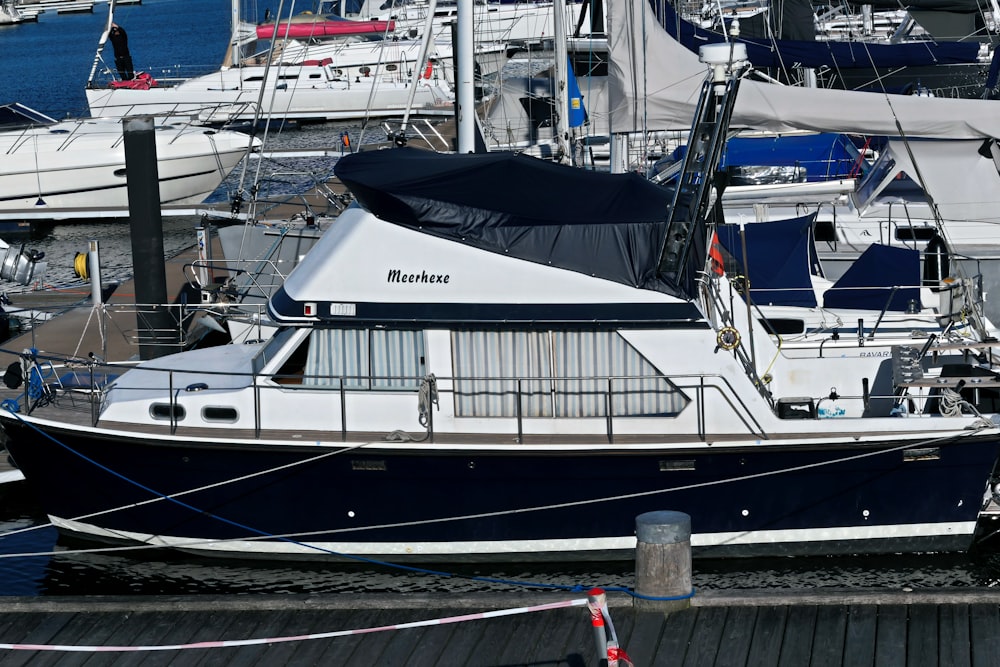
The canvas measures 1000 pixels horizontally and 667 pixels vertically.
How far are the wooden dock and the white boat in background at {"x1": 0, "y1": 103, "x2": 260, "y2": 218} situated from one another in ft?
77.8

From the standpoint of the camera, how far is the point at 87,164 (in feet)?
106

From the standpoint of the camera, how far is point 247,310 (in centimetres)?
1755

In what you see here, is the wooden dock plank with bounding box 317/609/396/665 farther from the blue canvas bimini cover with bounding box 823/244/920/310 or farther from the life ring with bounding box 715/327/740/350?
the blue canvas bimini cover with bounding box 823/244/920/310

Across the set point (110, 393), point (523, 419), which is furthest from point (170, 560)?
point (523, 419)

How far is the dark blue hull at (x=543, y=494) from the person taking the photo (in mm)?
11930

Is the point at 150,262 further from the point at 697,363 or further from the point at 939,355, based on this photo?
the point at 939,355

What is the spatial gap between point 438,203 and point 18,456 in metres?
5.21

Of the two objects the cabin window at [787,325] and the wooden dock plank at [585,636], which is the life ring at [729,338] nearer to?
the cabin window at [787,325]

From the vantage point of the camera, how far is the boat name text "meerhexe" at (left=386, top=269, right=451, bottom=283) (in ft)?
39.3

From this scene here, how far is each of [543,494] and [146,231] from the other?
7.55 m

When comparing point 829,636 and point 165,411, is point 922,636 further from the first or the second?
point 165,411

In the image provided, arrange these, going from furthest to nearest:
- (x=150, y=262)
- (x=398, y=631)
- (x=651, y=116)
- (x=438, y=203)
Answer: (x=651, y=116) → (x=150, y=262) → (x=438, y=203) → (x=398, y=631)

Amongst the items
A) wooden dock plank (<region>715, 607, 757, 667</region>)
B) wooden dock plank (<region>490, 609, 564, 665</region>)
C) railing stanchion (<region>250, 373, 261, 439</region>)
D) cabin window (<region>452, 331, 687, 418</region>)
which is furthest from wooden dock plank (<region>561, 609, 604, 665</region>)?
railing stanchion (<region>250, 373, 261, 439</region>)

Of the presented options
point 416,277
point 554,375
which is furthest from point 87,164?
point 554,375
